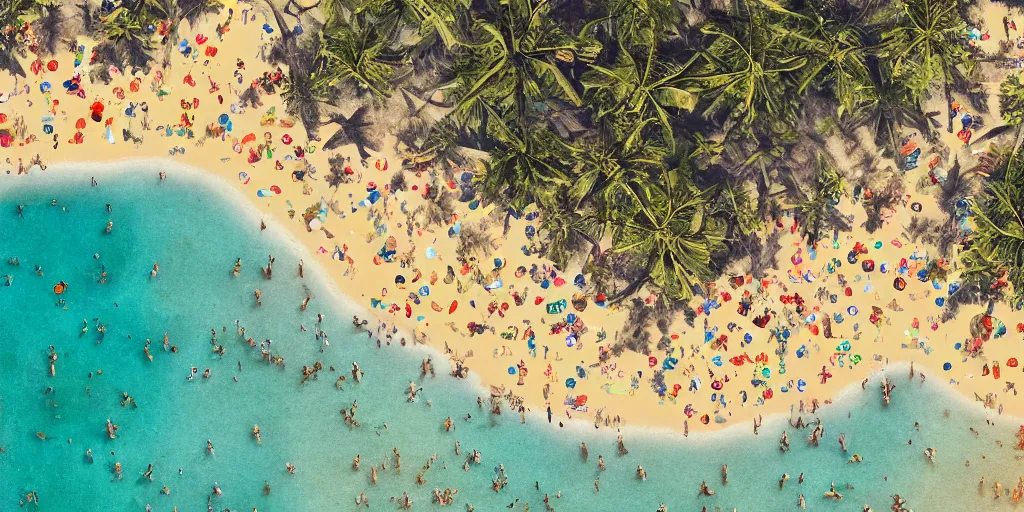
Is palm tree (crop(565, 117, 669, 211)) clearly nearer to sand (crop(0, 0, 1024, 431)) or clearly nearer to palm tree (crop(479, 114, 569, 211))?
palm tree (crop(479, 114, 569, 211))

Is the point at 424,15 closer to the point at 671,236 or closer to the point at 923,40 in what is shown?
the point at 671,236

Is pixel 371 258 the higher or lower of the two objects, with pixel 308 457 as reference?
higher

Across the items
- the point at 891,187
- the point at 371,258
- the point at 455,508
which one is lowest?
the point at 455,508

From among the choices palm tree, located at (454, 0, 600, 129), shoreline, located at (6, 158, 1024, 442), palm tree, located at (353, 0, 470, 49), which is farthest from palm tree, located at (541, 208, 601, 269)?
palm tree, located at (353, 0, 470, 49)

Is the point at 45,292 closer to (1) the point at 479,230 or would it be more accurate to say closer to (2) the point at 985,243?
(1) the point at 479,230

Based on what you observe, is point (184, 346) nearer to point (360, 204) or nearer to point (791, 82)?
point (360, 204)

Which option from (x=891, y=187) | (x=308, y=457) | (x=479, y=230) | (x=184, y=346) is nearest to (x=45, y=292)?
(x=184, y=346)

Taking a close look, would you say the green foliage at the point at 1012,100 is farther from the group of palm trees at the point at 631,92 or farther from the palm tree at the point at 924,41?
the palm tree at the point at 924,41
